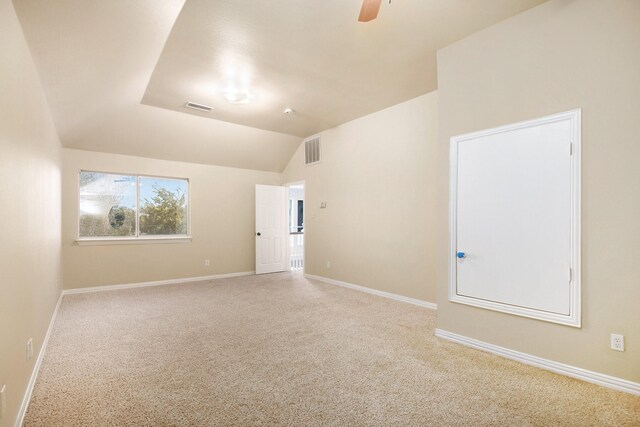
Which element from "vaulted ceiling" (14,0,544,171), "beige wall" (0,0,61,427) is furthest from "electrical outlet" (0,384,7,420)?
"vaulted ceiling" (14,0,544,171)

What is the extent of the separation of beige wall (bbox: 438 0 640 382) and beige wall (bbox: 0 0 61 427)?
137 inches

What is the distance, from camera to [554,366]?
254 cm

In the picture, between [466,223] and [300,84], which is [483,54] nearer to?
[466,223]

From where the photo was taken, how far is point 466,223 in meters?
3.13

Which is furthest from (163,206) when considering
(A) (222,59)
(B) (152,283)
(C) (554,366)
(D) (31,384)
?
(C) (554,366)

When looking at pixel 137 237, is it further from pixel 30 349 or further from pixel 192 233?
pixel 30 349

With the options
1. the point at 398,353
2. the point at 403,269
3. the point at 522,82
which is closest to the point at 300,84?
the point at 522,82

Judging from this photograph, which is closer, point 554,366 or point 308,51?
point 554,366

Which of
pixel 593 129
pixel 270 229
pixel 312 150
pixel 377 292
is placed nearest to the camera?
pixel 593 129

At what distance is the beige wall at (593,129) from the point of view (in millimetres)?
2250

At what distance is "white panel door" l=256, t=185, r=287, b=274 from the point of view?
7.03 m

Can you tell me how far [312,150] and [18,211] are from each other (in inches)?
197

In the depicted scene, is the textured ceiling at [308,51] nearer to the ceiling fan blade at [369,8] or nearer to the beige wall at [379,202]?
the beige wall at [379,202]

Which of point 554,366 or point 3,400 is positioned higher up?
point 3,400
